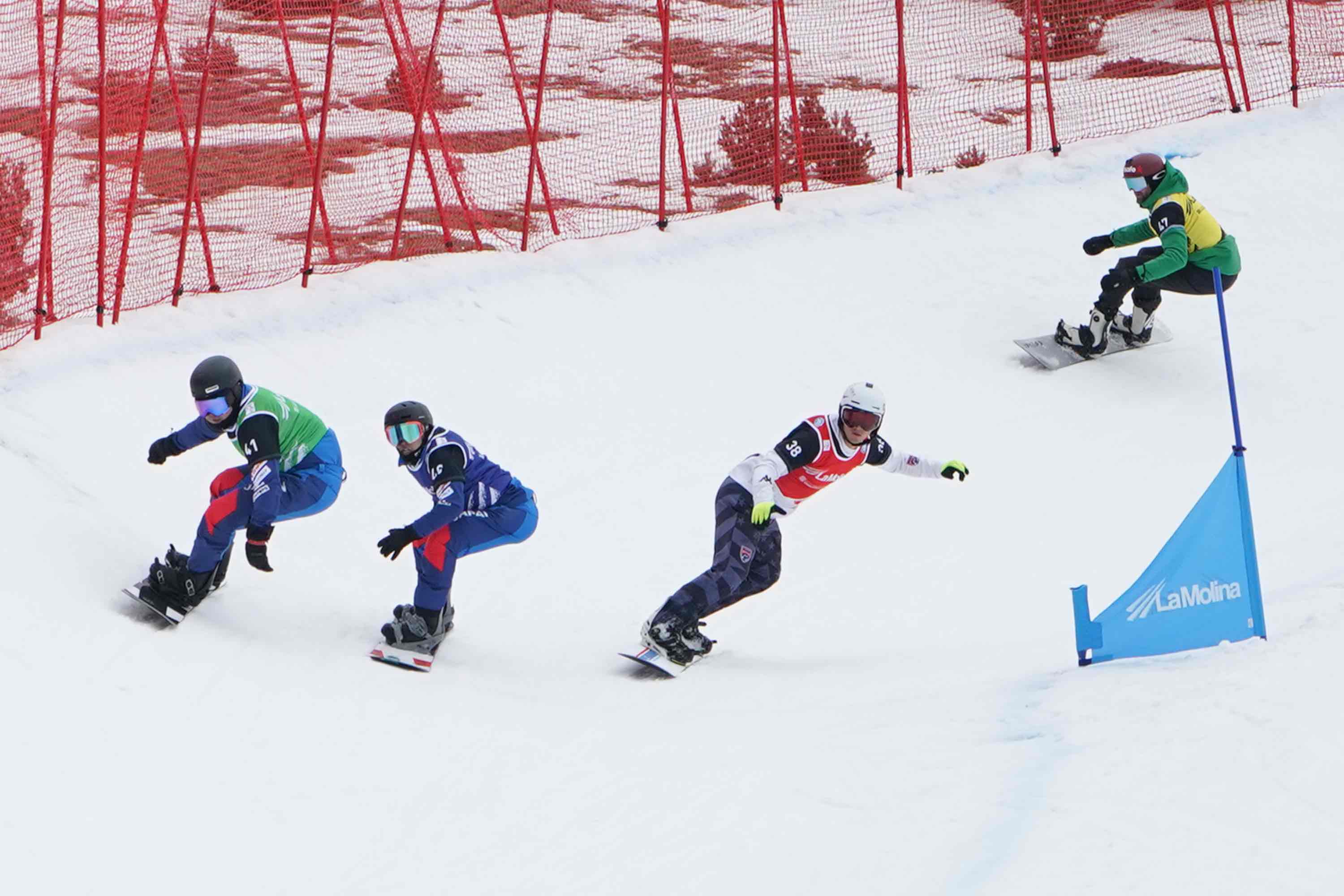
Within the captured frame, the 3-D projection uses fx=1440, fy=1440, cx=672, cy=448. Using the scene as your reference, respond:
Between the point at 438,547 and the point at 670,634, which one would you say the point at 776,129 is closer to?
the point at 670,634

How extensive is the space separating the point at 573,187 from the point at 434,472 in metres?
7.54

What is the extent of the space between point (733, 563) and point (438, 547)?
1.53m

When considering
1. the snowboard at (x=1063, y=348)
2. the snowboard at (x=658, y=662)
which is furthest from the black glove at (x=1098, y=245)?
the snowboard at (x=658, y=662)

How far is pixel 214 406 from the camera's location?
6.96 metres

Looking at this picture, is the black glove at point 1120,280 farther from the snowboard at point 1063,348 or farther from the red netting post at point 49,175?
the red netting post at point 49,175

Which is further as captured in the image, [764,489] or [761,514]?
[764,489]

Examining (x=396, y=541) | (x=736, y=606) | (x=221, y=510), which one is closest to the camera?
(x=396, y=541)

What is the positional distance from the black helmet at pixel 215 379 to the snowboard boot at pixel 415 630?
1373 millimetres

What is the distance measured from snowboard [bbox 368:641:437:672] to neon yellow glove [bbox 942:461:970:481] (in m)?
2.87

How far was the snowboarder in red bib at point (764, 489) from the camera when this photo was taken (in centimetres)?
738

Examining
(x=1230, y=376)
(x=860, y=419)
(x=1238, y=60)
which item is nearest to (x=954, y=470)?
(x=860, y=419)

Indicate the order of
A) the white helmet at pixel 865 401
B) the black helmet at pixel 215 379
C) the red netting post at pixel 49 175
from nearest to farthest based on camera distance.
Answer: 1. the black helmet at pixel 215 379
2. the white helmet at pixel 865 401
3. the red netting post at pixel 49 175

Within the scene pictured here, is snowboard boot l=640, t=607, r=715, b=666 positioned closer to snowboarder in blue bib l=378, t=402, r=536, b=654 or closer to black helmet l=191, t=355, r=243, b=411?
snowboarder in blue bib l=378, t=402, r=536, b=654

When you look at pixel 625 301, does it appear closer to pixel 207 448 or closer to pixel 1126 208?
pixel 207 448
